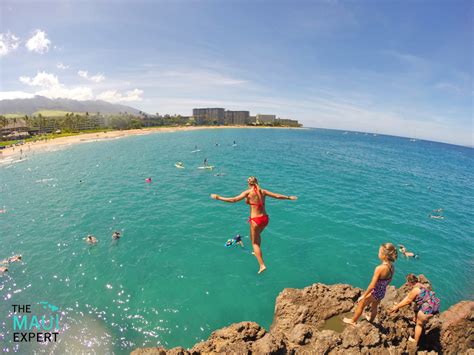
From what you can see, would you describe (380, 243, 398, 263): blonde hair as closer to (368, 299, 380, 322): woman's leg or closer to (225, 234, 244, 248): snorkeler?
(368, 299, 380, 322): woman's leg

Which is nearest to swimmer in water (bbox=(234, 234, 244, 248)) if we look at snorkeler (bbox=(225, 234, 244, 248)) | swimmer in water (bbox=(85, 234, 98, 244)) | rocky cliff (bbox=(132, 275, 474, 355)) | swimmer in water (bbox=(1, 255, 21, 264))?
snorkeler (bbox=(225, 234, 244, 248))

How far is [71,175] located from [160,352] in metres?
48.3

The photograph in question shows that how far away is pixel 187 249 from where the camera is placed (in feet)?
67.1

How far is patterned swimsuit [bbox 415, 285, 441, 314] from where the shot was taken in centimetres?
755

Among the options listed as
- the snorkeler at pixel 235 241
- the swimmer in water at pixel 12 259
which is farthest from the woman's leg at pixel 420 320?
the swimmer in water at pixel 12 259

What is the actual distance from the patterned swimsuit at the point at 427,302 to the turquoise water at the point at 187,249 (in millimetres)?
8649

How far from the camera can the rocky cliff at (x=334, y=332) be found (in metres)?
7.20

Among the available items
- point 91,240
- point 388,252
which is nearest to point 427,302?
point 388,252

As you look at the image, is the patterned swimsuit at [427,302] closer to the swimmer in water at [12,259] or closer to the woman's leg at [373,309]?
the woman's leg at [373,309]

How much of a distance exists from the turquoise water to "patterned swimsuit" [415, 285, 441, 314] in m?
8.65

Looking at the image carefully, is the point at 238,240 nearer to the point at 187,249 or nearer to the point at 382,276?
the point at 187,249

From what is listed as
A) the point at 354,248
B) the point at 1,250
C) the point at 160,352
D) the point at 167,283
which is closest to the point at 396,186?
the point at 354,248

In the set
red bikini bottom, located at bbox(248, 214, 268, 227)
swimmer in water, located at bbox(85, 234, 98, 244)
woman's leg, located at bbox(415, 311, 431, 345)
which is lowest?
swimmer in water, located at bbox(85, 234, 98, 244)

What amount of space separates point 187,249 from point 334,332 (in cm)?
1500
